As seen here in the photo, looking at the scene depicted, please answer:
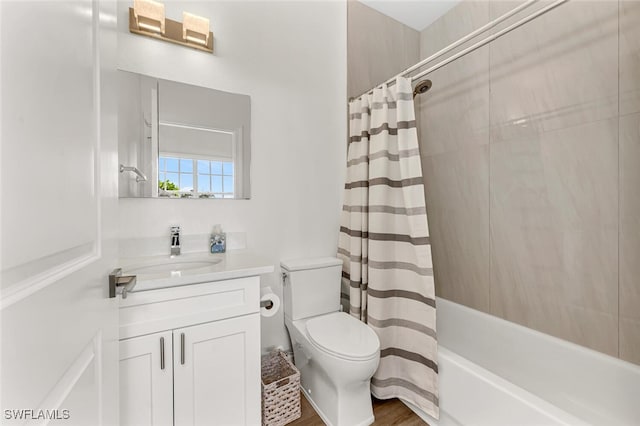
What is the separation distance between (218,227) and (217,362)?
0.73 m

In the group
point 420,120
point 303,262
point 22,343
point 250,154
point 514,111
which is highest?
point 420,120

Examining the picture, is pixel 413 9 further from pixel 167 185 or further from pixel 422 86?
pixel 167 185

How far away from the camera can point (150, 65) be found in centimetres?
144

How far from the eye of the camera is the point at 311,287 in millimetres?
1698

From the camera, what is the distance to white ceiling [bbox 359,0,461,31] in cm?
202

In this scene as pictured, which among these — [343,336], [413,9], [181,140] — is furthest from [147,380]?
[413,9]

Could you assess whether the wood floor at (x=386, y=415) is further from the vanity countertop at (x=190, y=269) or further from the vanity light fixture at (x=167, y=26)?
the vanity light fixture at (x=167, y=26)

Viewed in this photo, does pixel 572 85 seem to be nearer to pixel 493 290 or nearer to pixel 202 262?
pixel 493 290

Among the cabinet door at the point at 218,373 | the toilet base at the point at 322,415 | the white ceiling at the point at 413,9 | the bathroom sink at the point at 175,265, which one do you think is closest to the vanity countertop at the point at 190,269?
the bathroom sink at the point at 175,265

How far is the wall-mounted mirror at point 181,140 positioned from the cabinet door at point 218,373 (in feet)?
2.55

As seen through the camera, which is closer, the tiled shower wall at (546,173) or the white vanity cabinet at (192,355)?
the white vanity cabinet at (192,355)

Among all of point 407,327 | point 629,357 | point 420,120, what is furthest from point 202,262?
point 629,357

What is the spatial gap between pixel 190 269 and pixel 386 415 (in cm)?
132

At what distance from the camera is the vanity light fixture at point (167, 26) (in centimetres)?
138
